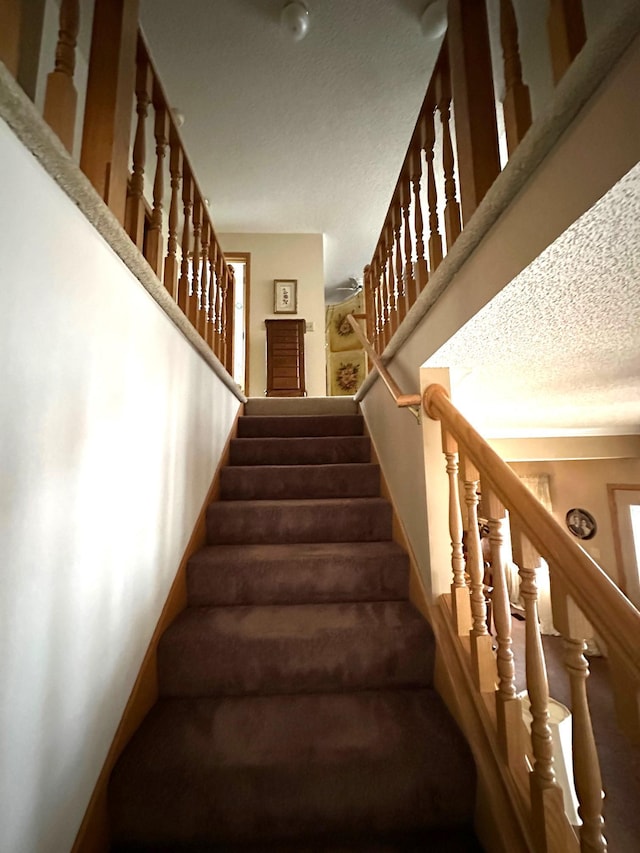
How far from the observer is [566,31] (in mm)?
710

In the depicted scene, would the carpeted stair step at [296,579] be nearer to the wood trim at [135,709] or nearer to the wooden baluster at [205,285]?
the wood trim at [135,709]

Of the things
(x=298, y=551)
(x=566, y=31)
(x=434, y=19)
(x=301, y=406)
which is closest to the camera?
(x=566, y=31)

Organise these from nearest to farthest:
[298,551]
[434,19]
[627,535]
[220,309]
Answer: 1. [298,551]
2. [434,19]
3. [220,309]
4. [627,535]

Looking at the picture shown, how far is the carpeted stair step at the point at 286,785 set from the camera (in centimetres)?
98

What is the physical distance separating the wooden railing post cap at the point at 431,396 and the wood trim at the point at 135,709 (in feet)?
3.71

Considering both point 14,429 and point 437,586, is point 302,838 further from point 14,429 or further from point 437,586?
point 14,429

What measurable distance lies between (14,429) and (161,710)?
3.38 feet

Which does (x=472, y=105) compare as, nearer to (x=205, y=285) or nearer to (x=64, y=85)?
(x=64, y=85)

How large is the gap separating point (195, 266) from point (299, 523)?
4.37ft

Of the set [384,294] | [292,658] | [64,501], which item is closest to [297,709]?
[292,658]

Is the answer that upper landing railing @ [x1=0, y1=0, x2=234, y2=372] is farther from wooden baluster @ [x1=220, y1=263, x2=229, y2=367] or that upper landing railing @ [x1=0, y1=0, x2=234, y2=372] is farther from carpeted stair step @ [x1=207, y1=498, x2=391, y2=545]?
carpeted stair step @ [x1=207, y1=498, x2=391, y2=545]

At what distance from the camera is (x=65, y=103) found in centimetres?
91

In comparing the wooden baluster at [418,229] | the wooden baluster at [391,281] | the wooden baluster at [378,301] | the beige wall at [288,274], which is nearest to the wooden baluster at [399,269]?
the wooden baluster at [391,281]

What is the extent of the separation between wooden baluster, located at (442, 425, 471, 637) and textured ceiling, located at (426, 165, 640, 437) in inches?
13.5
